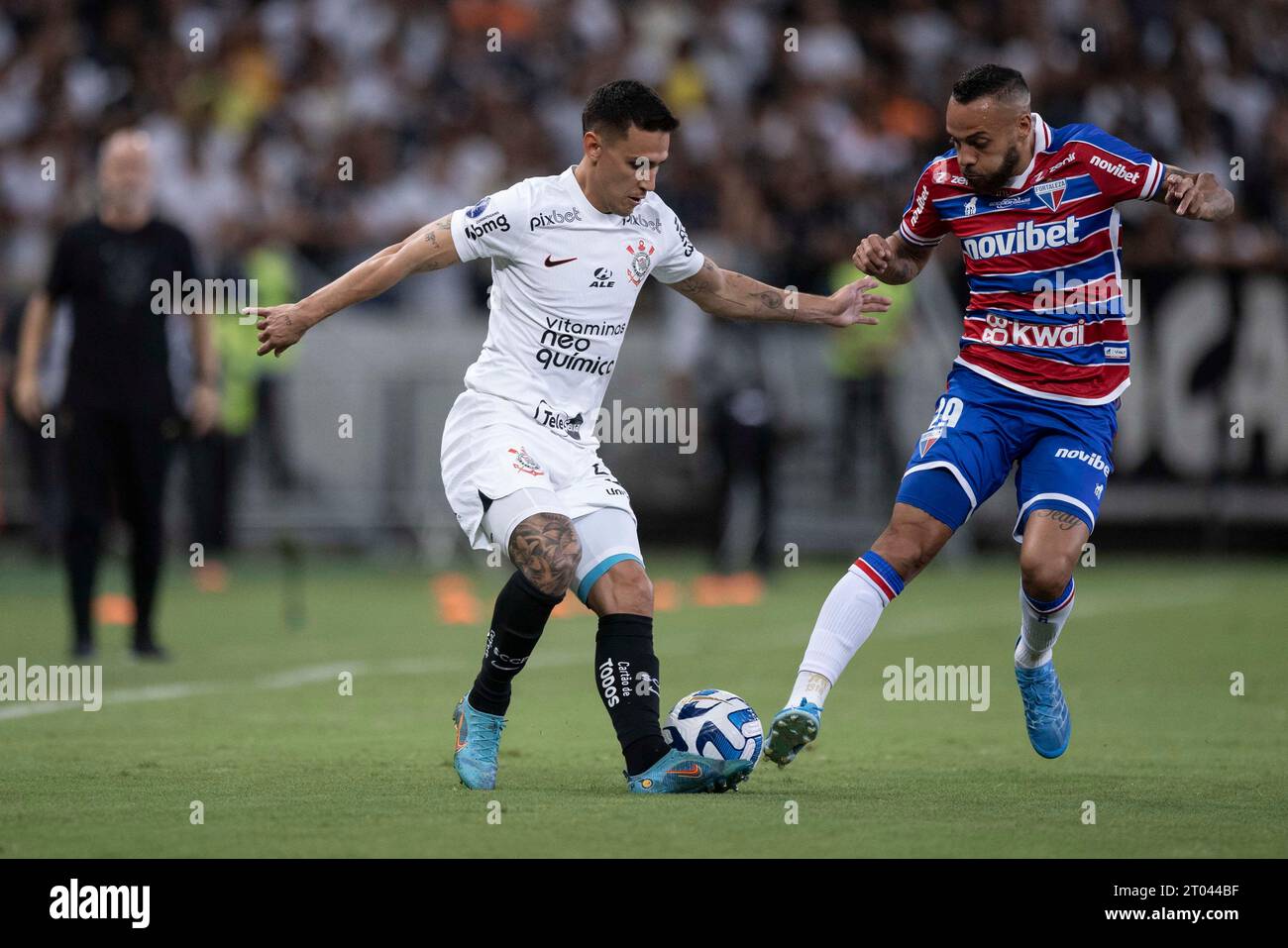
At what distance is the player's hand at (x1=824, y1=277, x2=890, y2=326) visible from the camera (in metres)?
7.70

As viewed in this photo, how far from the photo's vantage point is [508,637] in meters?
6.93

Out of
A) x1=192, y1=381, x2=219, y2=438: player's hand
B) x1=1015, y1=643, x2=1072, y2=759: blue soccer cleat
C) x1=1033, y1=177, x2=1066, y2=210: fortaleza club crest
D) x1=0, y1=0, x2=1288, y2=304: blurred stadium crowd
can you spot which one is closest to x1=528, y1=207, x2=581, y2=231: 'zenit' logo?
x1=1033, y1=177, x2=1066, y2=210: fortaleza club crest

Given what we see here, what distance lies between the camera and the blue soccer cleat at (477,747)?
6.83m

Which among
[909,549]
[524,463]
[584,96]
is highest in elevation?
[584,96]

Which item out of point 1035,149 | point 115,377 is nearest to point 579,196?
point 1035,149

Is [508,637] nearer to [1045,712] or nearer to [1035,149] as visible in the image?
[1045,712]

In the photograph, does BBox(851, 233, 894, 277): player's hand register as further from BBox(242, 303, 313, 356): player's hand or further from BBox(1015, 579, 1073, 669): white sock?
BBox(242, 303, 313, 356): player's hand

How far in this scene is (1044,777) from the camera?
7.23 metres

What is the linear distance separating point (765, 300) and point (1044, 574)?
1533mm

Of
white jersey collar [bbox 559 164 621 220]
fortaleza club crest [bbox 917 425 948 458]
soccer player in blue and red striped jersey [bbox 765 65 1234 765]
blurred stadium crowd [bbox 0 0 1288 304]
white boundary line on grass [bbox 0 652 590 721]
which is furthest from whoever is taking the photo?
blurred stadium crowd [bbox 0 0 1288 304]

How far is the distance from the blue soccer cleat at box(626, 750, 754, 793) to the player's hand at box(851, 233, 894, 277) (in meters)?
2.07
